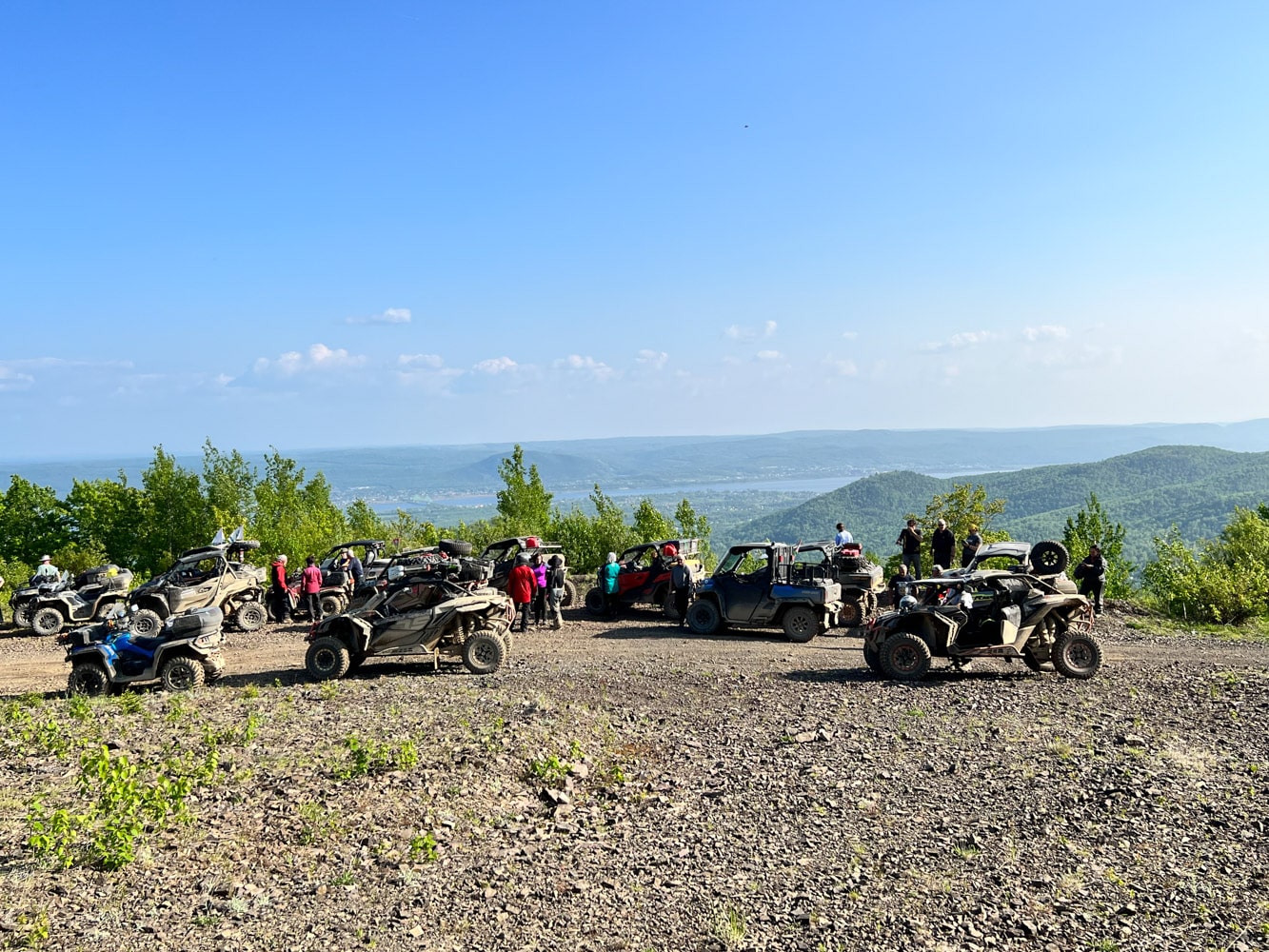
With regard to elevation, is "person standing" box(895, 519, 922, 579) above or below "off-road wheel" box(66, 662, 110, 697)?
above

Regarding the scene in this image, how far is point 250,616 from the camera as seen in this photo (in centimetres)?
1966

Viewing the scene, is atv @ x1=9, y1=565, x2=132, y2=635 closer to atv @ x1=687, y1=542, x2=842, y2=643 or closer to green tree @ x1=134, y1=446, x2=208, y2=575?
atv @ x1=687, y1=542, x2=842, y2=643

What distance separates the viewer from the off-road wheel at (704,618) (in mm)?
17453

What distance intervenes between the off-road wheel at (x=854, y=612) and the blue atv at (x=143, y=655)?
448 inches

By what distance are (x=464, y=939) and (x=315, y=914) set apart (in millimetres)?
1102

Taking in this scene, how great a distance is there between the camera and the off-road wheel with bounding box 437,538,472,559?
67.6ft

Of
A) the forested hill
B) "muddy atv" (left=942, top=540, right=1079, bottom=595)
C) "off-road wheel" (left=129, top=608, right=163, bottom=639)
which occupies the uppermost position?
"muddy atv" (left=942, top=540, right=1079, bottom=595)

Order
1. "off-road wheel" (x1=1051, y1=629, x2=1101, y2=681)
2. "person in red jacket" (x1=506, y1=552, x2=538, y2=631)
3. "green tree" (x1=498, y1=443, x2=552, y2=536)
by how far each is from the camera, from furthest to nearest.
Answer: "green tree" (x1=498, y1=443, x2=552, y2=536), "person in red jacket" (x1=506, y1=552, x2=538, y2=631), "off-road wheel" (x1=1051, y1=629, x2=1101, y2=681)

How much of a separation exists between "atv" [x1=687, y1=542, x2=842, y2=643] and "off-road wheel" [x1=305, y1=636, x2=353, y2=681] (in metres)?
6.90

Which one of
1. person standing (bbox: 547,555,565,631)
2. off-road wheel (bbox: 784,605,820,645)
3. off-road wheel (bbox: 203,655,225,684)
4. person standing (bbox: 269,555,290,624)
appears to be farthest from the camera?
person standing (bbox: 269,555,290,624)

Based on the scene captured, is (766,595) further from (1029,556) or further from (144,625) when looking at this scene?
(144,625)

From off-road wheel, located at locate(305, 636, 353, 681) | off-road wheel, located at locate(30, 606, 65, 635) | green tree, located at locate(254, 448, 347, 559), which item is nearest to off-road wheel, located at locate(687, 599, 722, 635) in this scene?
off-road wheel, located at locate(305, 636, 353, 681)

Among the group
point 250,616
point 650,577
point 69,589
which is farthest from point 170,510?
point 650,577

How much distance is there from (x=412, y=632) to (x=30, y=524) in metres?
51.0
